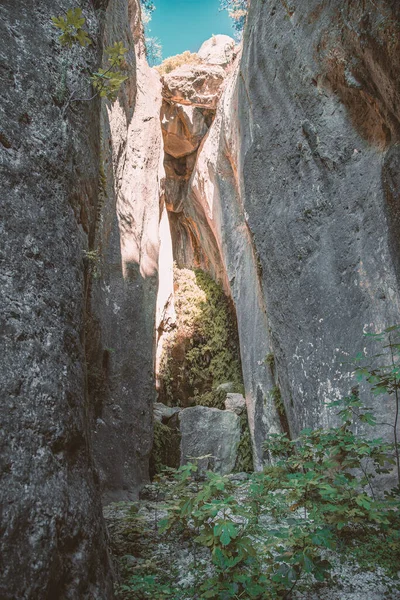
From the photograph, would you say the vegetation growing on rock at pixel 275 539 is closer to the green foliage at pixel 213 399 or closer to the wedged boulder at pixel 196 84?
the green foliage at pixel 213 399

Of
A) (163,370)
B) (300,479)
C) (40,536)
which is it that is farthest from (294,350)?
(163,370)

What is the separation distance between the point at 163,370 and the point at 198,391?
1327mm

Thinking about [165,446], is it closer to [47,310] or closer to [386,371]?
[386,371]

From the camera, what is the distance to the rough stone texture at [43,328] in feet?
6.30

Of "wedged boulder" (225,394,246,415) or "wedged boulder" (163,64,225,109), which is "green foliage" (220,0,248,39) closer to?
"wedged boulder" (163,64,225,109)

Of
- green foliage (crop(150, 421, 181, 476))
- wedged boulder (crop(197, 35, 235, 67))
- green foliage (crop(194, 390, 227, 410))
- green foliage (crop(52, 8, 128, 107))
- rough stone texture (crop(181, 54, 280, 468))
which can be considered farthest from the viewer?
wedged boulder (crop(197, 35, 235, 67))

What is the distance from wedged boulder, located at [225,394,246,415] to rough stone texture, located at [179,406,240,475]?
67cm

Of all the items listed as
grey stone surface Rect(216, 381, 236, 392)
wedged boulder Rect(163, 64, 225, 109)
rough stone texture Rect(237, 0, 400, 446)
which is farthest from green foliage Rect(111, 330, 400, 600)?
wedged boulder Rect(163, 64, 225, 109)

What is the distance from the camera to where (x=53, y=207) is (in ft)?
9.57

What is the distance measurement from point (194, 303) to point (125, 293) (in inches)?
232

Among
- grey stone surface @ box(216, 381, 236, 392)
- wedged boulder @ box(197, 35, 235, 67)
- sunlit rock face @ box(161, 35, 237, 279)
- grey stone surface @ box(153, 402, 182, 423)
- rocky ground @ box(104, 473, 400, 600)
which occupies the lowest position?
rocky ground @ box(104, 473, 400, 600)

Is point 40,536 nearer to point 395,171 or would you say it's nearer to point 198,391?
point 395,171

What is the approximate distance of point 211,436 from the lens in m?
8.48

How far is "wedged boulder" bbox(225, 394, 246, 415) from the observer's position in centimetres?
960
